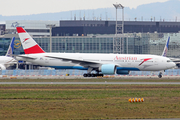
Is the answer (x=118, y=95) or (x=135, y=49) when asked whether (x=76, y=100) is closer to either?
(x=118, y=95)

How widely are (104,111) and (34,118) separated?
17.4 feet

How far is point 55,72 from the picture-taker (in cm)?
7744

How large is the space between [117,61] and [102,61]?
270cm

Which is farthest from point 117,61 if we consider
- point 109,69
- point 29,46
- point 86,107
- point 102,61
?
point 86,107

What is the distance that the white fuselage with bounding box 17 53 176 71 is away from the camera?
212 ft

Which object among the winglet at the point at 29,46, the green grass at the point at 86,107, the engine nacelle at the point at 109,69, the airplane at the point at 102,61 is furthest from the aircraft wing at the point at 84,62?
the green grass at the point at 86,107

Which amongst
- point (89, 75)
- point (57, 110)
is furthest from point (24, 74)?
point (57, 110)

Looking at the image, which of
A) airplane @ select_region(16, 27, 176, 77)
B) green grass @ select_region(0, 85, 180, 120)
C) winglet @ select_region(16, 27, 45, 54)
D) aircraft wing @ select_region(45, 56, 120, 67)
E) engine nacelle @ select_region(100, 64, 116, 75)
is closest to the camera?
green grass @ select_region(0, 85, 180, 120)

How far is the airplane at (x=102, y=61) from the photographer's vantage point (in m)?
64.5

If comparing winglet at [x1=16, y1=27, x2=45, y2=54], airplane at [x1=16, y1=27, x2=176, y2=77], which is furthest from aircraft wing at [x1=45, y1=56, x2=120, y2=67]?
winglet at [x1=16, y1=27, x2=45, y2=54]

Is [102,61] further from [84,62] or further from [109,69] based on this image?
[109,69]

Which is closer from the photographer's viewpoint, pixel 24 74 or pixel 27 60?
pixel 27 60

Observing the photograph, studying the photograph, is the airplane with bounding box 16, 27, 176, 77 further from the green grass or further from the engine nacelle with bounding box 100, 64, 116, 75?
the green grass

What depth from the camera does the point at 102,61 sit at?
66.1 metres
